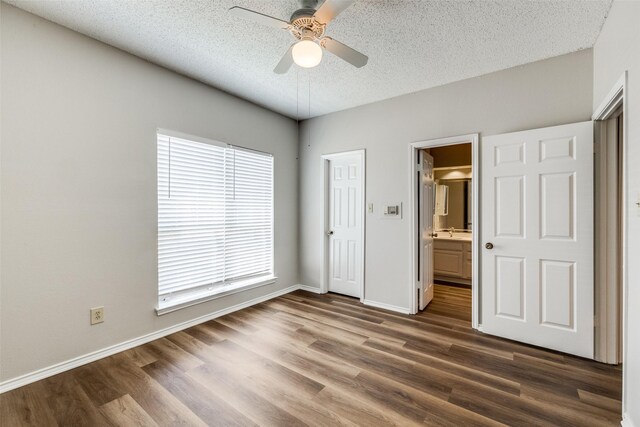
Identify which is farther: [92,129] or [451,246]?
[451,246]

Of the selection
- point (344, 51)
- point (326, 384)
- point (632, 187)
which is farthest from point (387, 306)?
point (344, 51)

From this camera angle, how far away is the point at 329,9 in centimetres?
161

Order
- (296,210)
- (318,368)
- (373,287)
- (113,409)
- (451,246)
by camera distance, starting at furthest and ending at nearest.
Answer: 1. (451,246)
2. (296,210)
3. (373,287)
4. (318,368)
5. (113,409)

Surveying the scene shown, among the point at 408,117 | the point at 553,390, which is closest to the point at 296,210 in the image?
the point at 408,117

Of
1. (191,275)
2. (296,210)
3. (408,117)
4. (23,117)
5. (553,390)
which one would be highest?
(408,117)

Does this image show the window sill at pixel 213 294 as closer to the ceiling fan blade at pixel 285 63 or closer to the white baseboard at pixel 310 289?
the white baseboard at pixel 310 289

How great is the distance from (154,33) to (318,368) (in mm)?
3032

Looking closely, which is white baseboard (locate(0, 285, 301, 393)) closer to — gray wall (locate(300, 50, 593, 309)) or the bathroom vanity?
gray wall (locate(300, 50, 593, 309))

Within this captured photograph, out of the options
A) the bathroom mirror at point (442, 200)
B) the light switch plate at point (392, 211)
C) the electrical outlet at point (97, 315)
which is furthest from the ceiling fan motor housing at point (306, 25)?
the bathroom mirror at point (442, 200)

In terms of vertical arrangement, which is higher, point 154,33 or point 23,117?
point 154,33

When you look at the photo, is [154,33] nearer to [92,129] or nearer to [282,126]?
[92,129]

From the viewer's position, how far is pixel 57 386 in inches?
77.5

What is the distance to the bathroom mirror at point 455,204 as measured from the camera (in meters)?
5.04

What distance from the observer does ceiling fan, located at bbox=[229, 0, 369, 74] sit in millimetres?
1631
